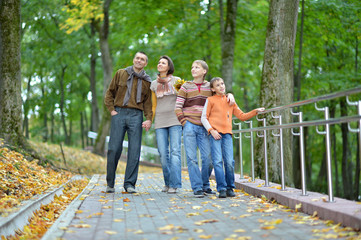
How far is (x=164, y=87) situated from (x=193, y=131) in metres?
0.96

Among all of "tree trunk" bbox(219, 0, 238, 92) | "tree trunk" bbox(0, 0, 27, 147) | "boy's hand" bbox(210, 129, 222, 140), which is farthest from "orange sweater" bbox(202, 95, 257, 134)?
"tree trunk" bbox(219, 0, 238, 92)

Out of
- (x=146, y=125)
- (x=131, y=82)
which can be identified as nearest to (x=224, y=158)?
(x=146, y=125)

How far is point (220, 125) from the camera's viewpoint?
6812mm

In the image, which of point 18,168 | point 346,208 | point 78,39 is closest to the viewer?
point 346,208

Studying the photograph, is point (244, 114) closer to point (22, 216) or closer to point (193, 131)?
point (193, 131)

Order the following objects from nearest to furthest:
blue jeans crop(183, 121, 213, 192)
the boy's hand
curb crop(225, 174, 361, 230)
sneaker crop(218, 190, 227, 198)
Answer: curb crop(225, 174, 361, 230) < the boy's hand < sneaker crop(218, 190, 227, 198) < blue jeans crop(183, 121, 213, 192)

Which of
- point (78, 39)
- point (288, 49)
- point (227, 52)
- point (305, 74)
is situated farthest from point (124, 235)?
point (78, 39)

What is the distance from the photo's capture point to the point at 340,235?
3900 mm

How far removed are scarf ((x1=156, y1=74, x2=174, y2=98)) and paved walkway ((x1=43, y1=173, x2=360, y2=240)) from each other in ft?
5.80

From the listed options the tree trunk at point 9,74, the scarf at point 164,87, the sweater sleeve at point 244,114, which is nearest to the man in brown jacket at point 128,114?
the scarf at point 164,87

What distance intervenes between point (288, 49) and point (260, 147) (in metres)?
2.19

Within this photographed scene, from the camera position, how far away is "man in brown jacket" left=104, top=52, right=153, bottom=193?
738 cm

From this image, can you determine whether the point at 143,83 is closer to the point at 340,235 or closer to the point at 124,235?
the point at 124,235

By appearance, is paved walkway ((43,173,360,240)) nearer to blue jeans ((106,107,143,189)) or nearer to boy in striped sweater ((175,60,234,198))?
boy in striped sweater ((175,60,234,198))
